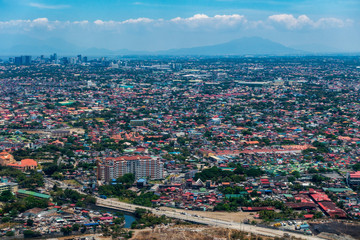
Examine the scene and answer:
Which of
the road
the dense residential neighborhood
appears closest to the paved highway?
the road

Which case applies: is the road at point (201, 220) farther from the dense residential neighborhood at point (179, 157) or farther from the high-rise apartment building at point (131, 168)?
the high-rise apartment building at point (131, 168)

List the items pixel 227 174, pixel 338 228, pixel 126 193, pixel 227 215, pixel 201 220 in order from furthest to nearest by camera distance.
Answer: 1. pixel 227 174
2. pixel 126 193
3. pixel 227 215
4. pixel 201 220
5. pixel 338 228

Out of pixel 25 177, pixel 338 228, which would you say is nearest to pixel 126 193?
pixel 25 177

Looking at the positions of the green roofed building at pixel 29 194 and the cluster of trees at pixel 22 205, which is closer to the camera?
the cluster of trees at pixel 22 205

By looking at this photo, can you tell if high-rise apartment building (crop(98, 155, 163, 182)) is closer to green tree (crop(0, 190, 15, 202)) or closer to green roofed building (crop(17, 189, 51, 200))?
green roofed building (crop(17, 189, 51, 200))

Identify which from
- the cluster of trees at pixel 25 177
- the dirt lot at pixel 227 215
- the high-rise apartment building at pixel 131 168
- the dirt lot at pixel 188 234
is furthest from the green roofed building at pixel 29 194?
the dirt lot at pixel 188 234

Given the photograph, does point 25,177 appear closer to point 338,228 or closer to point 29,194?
point 29,194

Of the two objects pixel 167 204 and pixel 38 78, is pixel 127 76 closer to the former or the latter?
pixel 38 78
